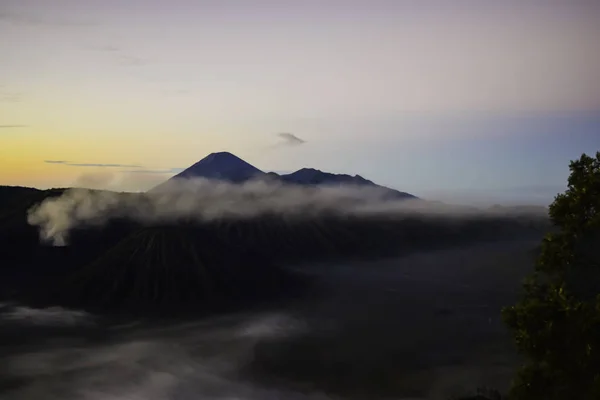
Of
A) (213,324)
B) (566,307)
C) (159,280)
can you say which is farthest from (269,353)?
(566,307)

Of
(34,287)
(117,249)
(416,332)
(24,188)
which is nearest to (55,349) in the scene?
(117,249)

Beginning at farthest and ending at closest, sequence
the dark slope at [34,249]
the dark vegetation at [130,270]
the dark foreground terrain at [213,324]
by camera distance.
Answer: the dark slope at [34,249] → the dark vegetation at [130,270] → the dark foreground terrain at [213,324]

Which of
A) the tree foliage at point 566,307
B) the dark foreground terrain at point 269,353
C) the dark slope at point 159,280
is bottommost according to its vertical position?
the dark foreground terrain at point 269,353

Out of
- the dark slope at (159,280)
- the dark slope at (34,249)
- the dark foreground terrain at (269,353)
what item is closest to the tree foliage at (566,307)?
the dark foreground terrain at (269,353)

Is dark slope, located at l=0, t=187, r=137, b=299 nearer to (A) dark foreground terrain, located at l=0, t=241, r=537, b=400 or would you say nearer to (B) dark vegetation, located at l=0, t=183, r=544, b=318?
(B) dark vegetation, located at l=0, t=183, r=544, b=318

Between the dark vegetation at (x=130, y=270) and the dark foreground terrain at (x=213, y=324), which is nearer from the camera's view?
the dark foreground terrain at (x=213, y=324)

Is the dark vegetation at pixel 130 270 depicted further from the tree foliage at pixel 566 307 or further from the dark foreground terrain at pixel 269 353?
the tree foliage at pixel 566 307

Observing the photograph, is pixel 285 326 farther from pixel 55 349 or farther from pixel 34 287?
pixel 34 287
